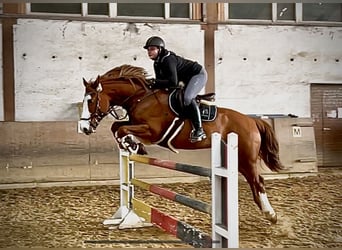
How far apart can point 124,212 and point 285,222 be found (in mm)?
1136

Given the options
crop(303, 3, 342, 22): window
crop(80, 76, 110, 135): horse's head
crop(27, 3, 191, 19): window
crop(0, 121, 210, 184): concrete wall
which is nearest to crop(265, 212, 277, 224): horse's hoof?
crop(80, 76, 110, 135): horse's head

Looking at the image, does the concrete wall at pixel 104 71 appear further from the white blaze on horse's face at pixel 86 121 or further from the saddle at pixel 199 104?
the white blaze on horse's face at pixel 86 121

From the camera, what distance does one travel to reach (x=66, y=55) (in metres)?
5.19

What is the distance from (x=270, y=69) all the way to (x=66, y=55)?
2.19 metres

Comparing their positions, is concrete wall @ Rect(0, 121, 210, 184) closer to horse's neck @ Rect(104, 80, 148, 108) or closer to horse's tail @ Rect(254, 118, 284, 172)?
horse's tail @ Rect(254, 118, 284, 172)

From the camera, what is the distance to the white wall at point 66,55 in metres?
5.08

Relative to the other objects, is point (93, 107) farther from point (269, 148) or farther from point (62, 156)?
point (62, 156)

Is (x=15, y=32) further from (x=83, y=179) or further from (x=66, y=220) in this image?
(x=66, y=220)

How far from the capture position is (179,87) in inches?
129

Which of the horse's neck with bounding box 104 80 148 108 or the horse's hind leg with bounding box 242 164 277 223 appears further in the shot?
the horse's hind leg with bounding box 242 164 277 223

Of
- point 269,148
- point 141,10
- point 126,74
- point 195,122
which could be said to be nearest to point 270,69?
point 141,10

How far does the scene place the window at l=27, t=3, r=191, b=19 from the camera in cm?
507

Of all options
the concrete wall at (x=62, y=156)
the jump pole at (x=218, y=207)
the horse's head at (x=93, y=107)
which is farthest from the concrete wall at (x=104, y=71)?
the jump pole at (x=218, y=207)

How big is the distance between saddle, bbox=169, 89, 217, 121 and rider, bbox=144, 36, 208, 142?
0.11 feet
